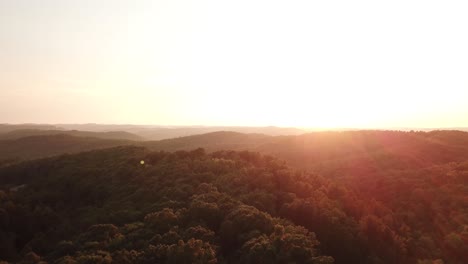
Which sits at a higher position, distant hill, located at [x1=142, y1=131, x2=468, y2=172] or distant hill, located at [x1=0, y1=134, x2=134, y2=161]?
distant hill, located at [x1=142, y1=131, x2=468, y2=172]

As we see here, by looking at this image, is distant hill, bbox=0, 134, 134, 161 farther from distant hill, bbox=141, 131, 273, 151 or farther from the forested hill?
the forested hill

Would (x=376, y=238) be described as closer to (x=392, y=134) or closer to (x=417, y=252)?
(x=417, y=252)

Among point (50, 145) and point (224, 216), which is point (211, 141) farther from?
point (224, 216)

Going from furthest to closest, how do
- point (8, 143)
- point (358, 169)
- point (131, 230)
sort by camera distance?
point (8, 143) → point (358, 169) → point (131, 230)

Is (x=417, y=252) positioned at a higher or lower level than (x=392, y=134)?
lower

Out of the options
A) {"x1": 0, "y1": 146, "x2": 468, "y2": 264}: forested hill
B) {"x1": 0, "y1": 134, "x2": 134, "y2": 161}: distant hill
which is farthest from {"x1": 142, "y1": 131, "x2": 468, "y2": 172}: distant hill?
{"x1": 0, "y1": 134, "x2": 134, "y2": 161}: distant hill

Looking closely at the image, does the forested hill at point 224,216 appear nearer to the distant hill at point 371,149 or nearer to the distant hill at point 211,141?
the distant hill at point 371,149

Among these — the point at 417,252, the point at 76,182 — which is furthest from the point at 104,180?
the point at 417,252

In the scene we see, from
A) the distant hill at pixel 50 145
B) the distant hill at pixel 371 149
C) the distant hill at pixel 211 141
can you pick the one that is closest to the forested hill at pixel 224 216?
the distant hill at pixel 371 149
